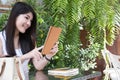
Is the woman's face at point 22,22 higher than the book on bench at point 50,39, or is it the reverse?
the woman's face at point 22,22

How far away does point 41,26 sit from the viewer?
318cm

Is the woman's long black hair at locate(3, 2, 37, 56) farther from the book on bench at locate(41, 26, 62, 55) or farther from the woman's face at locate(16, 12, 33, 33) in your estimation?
the book on bench at locate(41, 26, 62, 55)

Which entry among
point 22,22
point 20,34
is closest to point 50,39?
point 22,22

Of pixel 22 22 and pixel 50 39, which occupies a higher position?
pixel 22 22

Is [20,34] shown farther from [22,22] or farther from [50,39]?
[50,39]

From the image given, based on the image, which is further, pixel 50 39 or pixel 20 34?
pixel 20 34

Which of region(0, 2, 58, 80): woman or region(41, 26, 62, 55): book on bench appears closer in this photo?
region(41, 26, 62, 55): book on bench

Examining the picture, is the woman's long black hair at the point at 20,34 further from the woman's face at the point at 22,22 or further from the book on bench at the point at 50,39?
the book on bench at the point at 50,39

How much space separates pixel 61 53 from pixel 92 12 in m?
0.59

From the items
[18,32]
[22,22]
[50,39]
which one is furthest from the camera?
[18,32]

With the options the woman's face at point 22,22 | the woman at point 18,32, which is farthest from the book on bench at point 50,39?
the woman's face at point 22,22

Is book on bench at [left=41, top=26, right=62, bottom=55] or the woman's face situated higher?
the woman's face

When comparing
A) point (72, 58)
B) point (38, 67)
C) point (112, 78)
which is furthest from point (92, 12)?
point (38, 67)

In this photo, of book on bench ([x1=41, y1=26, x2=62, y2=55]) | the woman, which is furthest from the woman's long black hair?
book on bench ([x1=41, y1=26, x2=62, y2=55])
